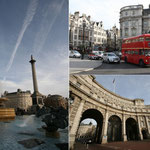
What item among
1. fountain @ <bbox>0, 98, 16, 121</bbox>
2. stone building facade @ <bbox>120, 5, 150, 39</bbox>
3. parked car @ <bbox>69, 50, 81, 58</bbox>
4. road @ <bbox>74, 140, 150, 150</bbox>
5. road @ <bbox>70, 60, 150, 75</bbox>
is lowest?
road @ <bbox>74, 140, 150, 150</bbox>

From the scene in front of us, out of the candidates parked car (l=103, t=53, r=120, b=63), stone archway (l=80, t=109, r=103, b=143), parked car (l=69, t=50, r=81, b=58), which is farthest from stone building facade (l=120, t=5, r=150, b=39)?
stone archway (l=80, t=109, r=103, b=143)

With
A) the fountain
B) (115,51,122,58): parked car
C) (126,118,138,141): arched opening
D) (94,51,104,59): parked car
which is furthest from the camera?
the fountain

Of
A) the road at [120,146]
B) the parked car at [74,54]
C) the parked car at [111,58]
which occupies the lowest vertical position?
the road at [120,146]

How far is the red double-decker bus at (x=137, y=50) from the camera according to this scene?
3.10m

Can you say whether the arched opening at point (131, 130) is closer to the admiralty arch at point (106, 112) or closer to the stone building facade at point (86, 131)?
the admiralty arch at point (106, 112)

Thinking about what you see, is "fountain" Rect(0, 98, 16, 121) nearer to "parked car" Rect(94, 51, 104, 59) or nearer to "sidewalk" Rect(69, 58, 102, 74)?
"sidewalk" Rect(69, 58, 102, 74)

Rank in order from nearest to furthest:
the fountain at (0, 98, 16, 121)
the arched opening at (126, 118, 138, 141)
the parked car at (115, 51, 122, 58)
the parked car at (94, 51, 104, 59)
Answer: the parked car at (94, 51, 104, 59)
the parked car at (115, 51, 122, 58)
the arched opening at (126, 118, 138, 141)
the fountain at (0, 98, 16, 121)

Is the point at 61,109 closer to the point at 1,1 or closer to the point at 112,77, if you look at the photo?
the point at 112,77

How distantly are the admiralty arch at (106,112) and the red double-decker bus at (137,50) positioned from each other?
2.20 feet

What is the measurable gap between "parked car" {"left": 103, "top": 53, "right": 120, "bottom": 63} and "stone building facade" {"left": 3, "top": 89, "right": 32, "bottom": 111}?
1589 mm

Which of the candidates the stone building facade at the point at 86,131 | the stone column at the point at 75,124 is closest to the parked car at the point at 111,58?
the stone column at the point at 75,124

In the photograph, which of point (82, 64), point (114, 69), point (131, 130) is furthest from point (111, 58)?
point (131, 130)

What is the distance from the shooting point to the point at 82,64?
3.15m

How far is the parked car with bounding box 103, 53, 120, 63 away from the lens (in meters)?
3.15
